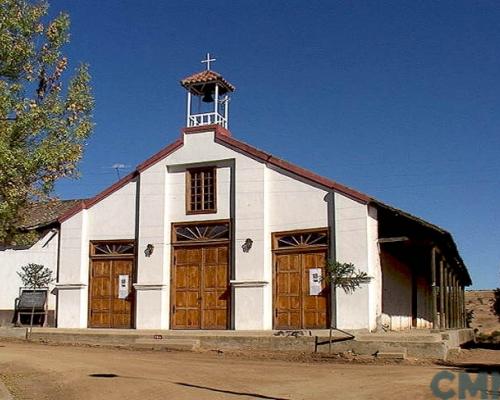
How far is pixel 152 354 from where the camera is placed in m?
19.6

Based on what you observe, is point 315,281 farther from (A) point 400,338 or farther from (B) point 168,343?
(B) point 168,343

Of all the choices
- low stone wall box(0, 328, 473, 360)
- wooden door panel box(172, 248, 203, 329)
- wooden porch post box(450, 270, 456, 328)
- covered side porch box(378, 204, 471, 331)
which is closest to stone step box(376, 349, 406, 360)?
low stone wall box(0, 328, 473, 360)

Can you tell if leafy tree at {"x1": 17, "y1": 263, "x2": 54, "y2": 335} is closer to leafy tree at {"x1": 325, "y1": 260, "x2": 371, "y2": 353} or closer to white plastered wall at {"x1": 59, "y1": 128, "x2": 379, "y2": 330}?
white plastered wall at {"x1": 59, "y1": 128, "x2": 379, "y2": 330}

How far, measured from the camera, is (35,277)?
85.0 ft

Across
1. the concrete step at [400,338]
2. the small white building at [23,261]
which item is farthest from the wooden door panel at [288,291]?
the small white building at [23,261]

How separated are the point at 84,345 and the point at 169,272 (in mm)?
3887

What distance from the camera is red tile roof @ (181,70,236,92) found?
2517cm

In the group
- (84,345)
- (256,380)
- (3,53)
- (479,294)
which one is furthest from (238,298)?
(479,294)

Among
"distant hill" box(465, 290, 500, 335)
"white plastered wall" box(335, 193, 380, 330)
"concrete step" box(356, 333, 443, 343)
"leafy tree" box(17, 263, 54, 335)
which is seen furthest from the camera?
"distant hill" box(465, 290, 500, 335)

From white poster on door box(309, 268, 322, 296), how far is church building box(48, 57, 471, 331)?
1.3 inches

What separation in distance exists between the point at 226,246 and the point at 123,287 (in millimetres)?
4462

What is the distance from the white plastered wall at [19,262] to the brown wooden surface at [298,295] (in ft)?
31.0

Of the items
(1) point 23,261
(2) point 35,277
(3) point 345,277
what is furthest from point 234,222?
(1) point 23,261

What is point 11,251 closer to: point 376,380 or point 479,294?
point 376,380
